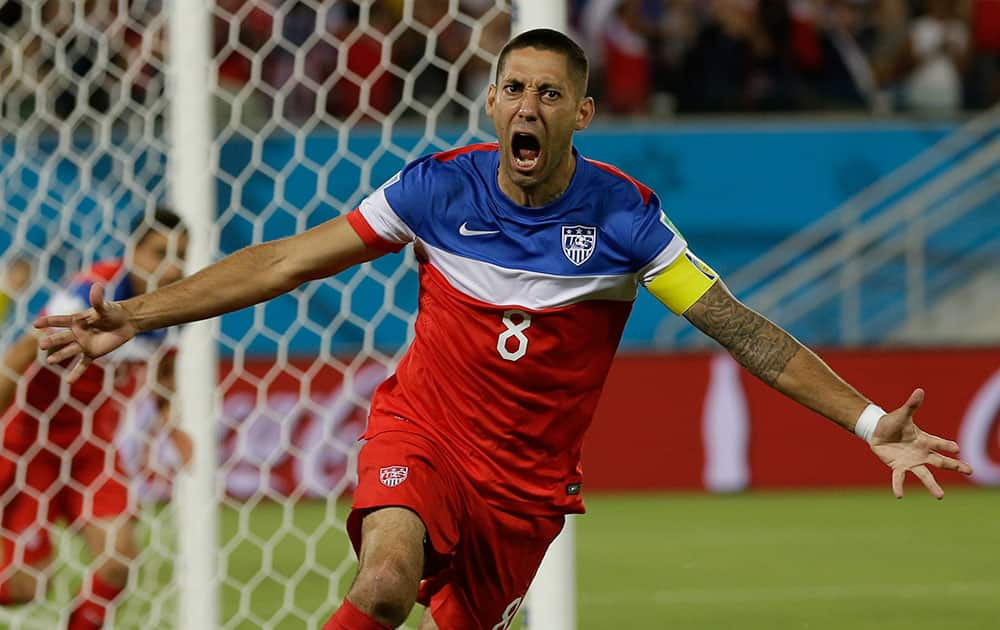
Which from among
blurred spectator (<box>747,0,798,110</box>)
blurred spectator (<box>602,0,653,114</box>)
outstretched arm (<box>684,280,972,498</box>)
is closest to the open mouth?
outstretched arm (<box>684,280,972,498</box>)

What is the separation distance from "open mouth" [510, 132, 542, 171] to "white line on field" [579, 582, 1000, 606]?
389 centimetres

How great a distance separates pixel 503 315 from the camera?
4.39 m

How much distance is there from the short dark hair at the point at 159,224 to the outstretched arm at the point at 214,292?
192 centimetres

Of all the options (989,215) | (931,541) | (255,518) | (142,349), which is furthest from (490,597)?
(989,215)

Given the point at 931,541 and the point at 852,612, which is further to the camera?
the point at 931,541

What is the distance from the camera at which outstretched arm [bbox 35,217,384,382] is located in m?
4.06

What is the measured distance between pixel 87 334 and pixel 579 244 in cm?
130

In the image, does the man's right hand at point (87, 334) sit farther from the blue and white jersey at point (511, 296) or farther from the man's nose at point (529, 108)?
the man's nose at point (529, 108)

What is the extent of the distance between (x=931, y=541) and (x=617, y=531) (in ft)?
6.41

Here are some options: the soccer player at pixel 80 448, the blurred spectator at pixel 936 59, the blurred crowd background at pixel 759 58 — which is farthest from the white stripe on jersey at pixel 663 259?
the blurred spectator at pixel 936 59

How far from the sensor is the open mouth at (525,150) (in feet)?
13.9

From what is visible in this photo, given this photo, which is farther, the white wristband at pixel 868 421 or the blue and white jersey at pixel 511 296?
the blue and white jersey at pixel 511 296

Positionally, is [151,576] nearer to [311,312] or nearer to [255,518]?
[255,518]

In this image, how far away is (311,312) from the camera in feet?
47.2
